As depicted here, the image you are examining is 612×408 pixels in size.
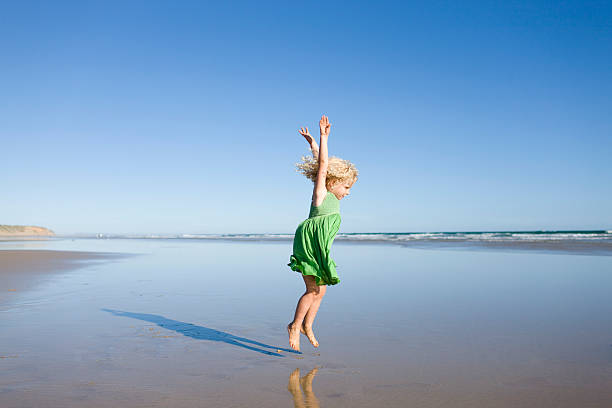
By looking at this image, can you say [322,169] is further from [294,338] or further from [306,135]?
[294,338]

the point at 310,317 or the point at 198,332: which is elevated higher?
the point at 310,317

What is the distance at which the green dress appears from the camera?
3.61 metres

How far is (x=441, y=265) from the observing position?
10562 mm

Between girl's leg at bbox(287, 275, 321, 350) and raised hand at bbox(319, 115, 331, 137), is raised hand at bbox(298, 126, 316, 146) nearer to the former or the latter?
raised hand at bbox(319, 115, 331, 137)

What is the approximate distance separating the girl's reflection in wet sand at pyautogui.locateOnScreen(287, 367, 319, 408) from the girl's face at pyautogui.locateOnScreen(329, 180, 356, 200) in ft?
4.78

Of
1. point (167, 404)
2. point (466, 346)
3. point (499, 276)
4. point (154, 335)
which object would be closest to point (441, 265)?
point (499, 276)

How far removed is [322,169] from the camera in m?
3.75

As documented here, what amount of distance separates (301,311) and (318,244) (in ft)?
1.79

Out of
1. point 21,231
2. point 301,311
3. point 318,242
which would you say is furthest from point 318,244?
point 21,231

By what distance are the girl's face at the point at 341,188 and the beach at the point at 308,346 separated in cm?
126

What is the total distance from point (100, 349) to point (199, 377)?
44.4 inches

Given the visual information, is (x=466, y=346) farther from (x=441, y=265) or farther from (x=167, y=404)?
(x=441, y=265)

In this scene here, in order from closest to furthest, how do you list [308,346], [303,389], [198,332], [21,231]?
[303,389] < [308,346] < [198,332] < [21,231]

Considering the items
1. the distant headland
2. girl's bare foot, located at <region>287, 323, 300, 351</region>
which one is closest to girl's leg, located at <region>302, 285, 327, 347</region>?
girl's bare foot, located at <region>287, 323, 300, 351</region>
